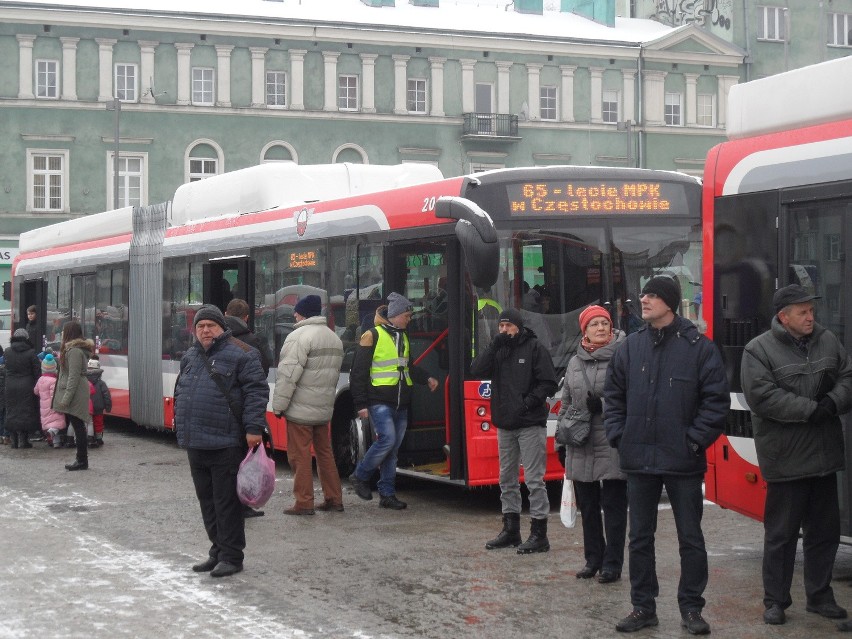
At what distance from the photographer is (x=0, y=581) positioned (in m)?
9.15

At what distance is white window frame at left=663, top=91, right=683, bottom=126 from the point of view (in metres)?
58.8

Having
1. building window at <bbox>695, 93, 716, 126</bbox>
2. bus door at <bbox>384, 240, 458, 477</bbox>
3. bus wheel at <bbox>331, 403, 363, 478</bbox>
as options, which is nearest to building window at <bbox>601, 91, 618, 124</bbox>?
building window at <bbox>695, 93, 716, 126</bbox>

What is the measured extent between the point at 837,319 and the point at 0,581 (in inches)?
212

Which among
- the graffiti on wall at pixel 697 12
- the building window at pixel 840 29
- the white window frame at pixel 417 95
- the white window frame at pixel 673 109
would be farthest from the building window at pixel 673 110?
the white window frame at pixel 417 95

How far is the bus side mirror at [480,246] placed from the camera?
1071 cm

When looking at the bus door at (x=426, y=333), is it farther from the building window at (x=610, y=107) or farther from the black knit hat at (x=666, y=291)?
the building window at (x=610, y=107)

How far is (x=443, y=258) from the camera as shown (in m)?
12.2

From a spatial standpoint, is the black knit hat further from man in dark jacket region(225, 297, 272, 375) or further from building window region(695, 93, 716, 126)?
building window region(695, 93, 716, 126)

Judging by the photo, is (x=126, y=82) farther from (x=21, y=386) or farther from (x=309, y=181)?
(x=309, y=181)

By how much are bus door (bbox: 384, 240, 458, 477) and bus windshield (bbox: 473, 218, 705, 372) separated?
57 cm

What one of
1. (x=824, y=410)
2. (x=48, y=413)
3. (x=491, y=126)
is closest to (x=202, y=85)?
(x=491, y=126)

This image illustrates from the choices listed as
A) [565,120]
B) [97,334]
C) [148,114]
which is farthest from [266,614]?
[565,120]

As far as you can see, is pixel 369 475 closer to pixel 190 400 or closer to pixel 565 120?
pixel 190 400

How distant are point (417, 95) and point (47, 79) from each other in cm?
1362
